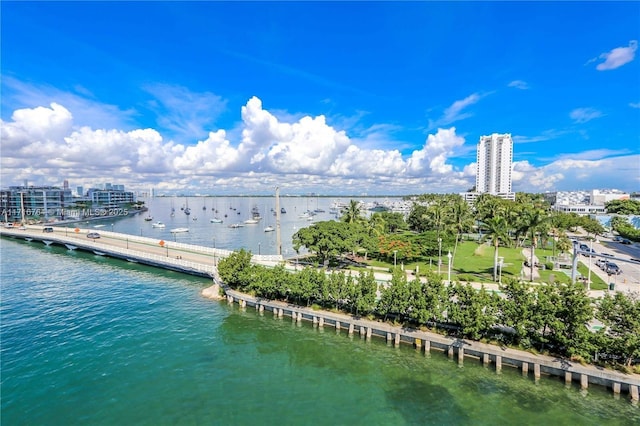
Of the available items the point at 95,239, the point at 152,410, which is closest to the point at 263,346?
the point at 152,410

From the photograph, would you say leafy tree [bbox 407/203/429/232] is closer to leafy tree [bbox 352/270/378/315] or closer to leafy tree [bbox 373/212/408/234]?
leafy tree [bbox 373/212/408/234]

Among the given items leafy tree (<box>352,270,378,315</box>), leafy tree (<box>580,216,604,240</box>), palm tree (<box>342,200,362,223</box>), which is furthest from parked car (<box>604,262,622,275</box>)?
leafy tree (<box>580,216,604,240</box>)

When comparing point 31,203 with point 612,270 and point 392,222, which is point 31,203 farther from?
point 612,270

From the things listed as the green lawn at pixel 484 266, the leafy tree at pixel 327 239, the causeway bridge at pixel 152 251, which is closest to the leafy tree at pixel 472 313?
the green lawn at pixel 484 266

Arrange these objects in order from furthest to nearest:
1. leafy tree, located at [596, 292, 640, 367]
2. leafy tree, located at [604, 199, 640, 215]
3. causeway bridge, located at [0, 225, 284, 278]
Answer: leafy tree, located at [604, 199, 640, 215] < causeway bridge, located at [0, 225, 284, 278] < leafy tree, located at [596, 292, 640, 367]

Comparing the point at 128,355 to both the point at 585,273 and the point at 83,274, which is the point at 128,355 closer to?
the point at 83,274
